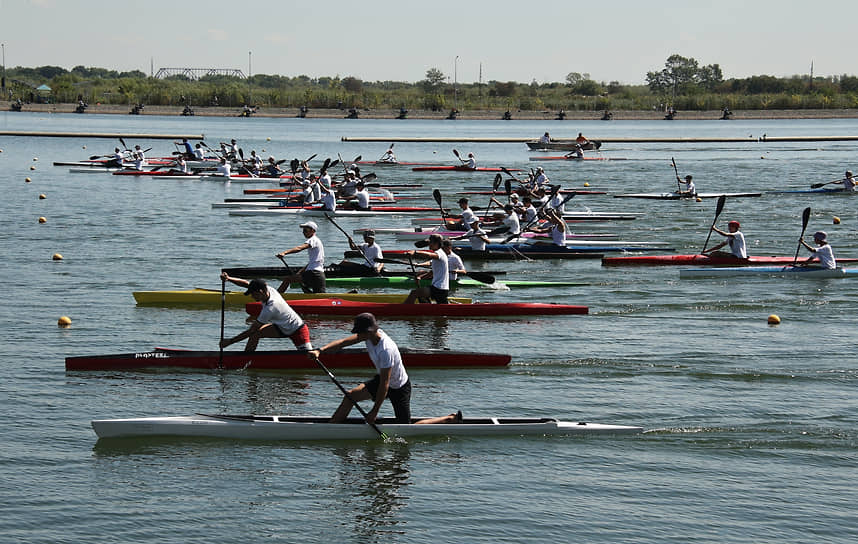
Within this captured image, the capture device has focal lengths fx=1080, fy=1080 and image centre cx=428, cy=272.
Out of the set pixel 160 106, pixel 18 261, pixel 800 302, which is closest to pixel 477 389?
pixel 800 302

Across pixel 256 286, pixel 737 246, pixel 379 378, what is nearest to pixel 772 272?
pixel 737 246

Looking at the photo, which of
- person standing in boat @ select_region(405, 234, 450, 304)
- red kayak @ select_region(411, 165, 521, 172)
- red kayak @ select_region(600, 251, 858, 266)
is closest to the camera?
person standing in boat @ select_region(405, 234, 450, 304)

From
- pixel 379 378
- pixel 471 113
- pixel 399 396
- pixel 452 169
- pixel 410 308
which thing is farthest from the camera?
pixel 471 113

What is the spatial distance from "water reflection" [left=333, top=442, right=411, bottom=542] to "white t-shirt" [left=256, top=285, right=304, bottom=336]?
2.81 metres

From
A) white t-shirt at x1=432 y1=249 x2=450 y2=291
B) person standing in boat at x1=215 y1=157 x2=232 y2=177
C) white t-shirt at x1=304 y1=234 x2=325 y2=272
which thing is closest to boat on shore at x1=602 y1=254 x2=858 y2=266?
white t-shirt at x1=432 y1=249 x2=450 y2=291

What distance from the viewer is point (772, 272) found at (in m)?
27.5

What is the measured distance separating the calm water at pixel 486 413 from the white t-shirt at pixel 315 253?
1.37 meters

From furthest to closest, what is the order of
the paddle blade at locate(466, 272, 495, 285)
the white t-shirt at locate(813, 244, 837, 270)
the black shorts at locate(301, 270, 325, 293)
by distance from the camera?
the white t-shirt at locate(813, 244, 837, 270)
the paddle blade at locate(466, 272, 495, 285)
the black shorts at locate(301, 270, 325, 293)

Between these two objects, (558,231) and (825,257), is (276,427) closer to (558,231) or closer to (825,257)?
(825,257)

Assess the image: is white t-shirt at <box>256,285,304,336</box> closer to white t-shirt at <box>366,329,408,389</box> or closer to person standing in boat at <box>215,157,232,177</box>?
white t-shirt at <box>366,329,408,389</box>

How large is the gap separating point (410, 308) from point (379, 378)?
29.0ft

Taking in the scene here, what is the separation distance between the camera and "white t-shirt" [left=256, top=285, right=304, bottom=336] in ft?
53.1

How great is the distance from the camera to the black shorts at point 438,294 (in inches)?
870

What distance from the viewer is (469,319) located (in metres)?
22.5
